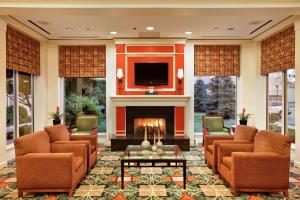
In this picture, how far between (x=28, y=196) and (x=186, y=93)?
200 inches

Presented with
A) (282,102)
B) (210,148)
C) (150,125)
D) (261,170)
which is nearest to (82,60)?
(150,125)

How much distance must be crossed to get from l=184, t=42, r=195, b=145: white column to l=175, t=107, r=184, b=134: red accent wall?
229 millimetres

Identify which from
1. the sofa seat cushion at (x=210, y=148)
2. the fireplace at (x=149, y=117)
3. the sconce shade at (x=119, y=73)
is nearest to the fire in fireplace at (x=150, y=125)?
the fireplace at (x=149, y=117)

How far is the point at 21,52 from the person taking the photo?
20.9ft

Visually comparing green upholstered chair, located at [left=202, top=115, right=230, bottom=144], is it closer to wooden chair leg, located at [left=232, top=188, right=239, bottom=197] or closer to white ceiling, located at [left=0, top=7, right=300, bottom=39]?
white ceiling, located at [left=0, top=7, right=300, bottom=39]

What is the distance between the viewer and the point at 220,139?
5.43m

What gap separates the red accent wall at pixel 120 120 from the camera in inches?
300

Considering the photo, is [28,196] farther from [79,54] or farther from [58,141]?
[79,54]

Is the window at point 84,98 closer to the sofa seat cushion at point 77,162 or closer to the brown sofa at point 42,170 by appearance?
the sofa seat cushion at point 77,162

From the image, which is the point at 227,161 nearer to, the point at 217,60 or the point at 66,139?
the point at 66,139

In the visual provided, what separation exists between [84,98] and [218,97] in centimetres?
410

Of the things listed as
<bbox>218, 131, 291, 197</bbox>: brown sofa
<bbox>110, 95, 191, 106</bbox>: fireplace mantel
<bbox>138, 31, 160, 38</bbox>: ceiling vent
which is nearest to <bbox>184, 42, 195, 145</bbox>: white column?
<bbox>110, 95, 191, 106</bbox>: fireplace mantel

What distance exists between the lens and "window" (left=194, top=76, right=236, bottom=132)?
27.4 feet

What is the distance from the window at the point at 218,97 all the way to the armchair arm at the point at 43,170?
5335mm
